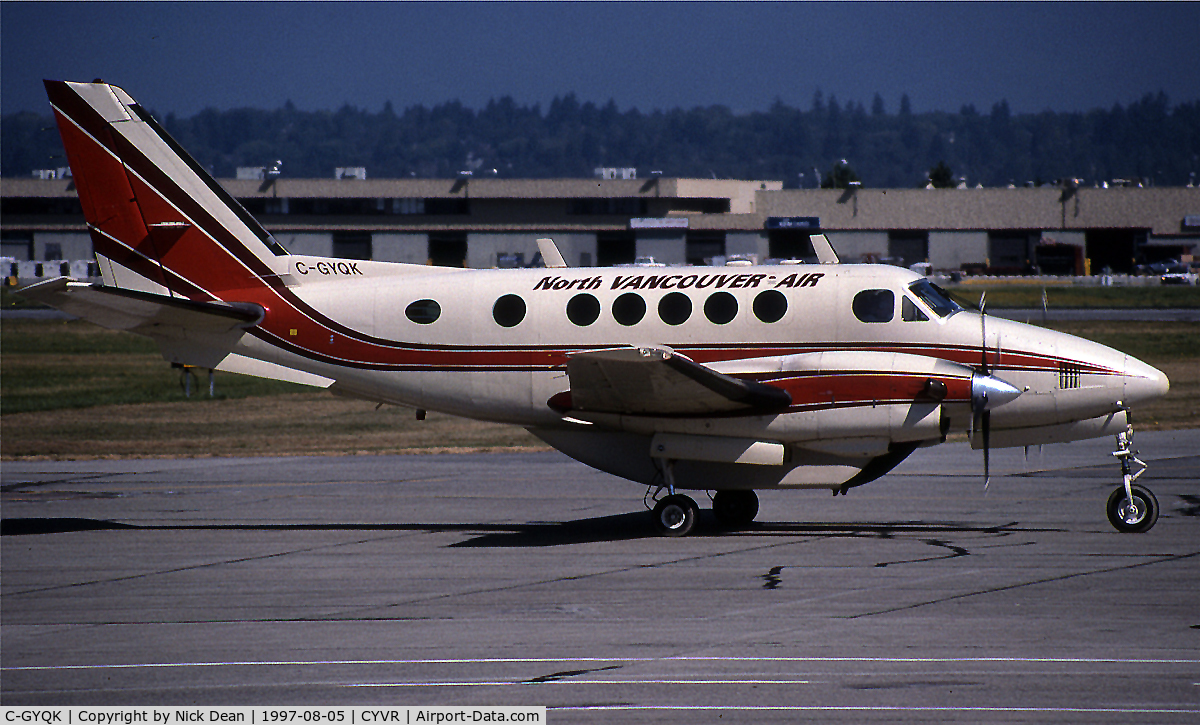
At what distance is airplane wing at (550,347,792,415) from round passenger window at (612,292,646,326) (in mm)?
1247

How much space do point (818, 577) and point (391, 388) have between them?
23.7 feet

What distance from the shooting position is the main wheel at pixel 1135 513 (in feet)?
48.4

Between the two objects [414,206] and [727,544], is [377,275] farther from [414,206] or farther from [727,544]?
[414,206]

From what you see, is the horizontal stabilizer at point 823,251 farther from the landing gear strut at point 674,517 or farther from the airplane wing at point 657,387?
the landing gear strut at point 674,517

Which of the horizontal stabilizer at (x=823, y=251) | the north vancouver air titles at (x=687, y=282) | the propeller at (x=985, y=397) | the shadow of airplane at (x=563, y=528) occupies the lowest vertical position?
the shadow of airplane at (x=563, y=528)

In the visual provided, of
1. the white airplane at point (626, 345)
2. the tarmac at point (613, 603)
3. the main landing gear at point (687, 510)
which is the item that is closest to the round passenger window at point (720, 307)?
the white airplane at point (626, 345)

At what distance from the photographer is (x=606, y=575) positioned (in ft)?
43.3

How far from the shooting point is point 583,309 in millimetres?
16250

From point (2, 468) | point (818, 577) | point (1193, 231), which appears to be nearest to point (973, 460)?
point (818, 577)

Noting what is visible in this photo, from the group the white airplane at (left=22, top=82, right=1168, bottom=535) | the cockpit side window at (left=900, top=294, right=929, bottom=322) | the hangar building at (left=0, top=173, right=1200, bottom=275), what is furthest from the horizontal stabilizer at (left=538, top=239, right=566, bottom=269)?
the hangar building at (left=0, top=173, right=1200, bottom=275)

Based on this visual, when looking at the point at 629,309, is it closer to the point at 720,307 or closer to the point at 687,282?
the point at 687,282

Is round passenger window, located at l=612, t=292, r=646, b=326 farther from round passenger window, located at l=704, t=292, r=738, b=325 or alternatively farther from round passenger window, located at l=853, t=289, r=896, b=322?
round passenger window, located at l=853, t=289, r=896, b=322

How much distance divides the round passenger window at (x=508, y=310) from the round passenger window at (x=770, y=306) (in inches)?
131

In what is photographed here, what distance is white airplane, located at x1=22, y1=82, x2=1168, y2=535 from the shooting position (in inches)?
585
